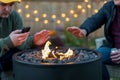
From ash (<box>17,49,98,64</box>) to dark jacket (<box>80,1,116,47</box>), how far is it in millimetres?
478

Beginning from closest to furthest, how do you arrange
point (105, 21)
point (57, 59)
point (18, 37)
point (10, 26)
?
point (57, 59) < point (18, 37) < point (10, 26) < point (105, 21)

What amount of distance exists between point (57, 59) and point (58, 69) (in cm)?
19

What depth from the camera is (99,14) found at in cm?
373

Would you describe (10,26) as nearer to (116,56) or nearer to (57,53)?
(57,53)

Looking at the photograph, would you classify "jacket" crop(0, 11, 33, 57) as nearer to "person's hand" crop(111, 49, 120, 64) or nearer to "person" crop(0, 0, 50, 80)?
"person" crop(0, 0, 50, 80)

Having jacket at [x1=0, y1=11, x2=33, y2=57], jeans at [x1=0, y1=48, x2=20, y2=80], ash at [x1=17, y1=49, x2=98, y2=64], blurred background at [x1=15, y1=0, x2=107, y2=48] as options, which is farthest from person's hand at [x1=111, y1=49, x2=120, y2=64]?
blurred background at [x1=15, y1=0, x2=107, y2=48]

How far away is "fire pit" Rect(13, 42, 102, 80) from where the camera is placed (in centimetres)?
273

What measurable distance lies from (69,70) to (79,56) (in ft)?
1.02

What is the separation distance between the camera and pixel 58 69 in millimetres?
2725

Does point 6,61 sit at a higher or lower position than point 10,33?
lower

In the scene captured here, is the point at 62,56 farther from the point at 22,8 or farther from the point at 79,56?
the point at 22,8

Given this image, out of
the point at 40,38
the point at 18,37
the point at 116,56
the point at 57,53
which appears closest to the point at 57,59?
the point at 57,53

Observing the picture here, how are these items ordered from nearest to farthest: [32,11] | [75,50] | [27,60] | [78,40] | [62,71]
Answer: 1. [62,71]
2. [27,60]
3. [75,50]
4. [78,40]
5. [32,11]

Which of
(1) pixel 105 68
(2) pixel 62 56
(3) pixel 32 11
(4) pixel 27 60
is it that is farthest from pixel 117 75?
(3) pixel 32 11
